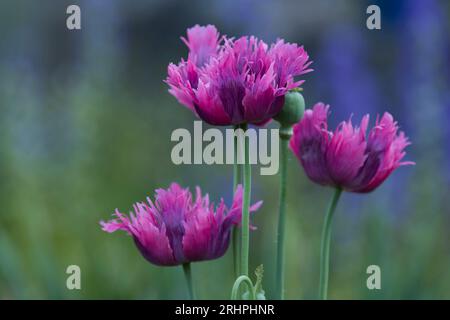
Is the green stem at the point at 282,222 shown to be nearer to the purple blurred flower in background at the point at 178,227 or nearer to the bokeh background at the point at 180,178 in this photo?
the purple blurred flower in background at the point at 178,227

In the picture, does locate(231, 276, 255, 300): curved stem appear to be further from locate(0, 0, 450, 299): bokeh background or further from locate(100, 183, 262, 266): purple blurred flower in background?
locate(0, 0, 450, 299): bokeh background

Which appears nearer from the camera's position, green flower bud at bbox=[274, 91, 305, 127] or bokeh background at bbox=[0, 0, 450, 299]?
green flower bud at bbox=[274, 91, 305, 127]

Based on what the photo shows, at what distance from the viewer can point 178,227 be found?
1.84ft

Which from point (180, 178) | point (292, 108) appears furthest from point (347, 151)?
point (180, 178)

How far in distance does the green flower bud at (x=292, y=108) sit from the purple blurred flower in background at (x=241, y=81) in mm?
13

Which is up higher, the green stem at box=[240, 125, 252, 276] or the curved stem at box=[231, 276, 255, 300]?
the green stem at box=[240, 125, 252, 276]

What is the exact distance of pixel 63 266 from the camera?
124 centimetres

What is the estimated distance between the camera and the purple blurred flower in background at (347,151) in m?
0.57

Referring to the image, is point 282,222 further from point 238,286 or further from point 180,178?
point 180,178

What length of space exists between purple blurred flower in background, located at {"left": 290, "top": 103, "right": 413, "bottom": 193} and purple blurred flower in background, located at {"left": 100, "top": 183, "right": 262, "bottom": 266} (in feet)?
0.21

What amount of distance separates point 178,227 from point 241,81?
113mm

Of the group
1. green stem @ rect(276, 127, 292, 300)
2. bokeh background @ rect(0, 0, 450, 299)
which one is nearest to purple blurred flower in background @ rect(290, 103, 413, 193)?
green stem @ rect(276, 127, 292, 300)

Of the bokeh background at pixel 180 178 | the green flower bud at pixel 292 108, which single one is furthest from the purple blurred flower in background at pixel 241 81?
the bokeh background at pixel 180 178

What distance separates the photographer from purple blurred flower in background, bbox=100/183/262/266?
546 millimetres
